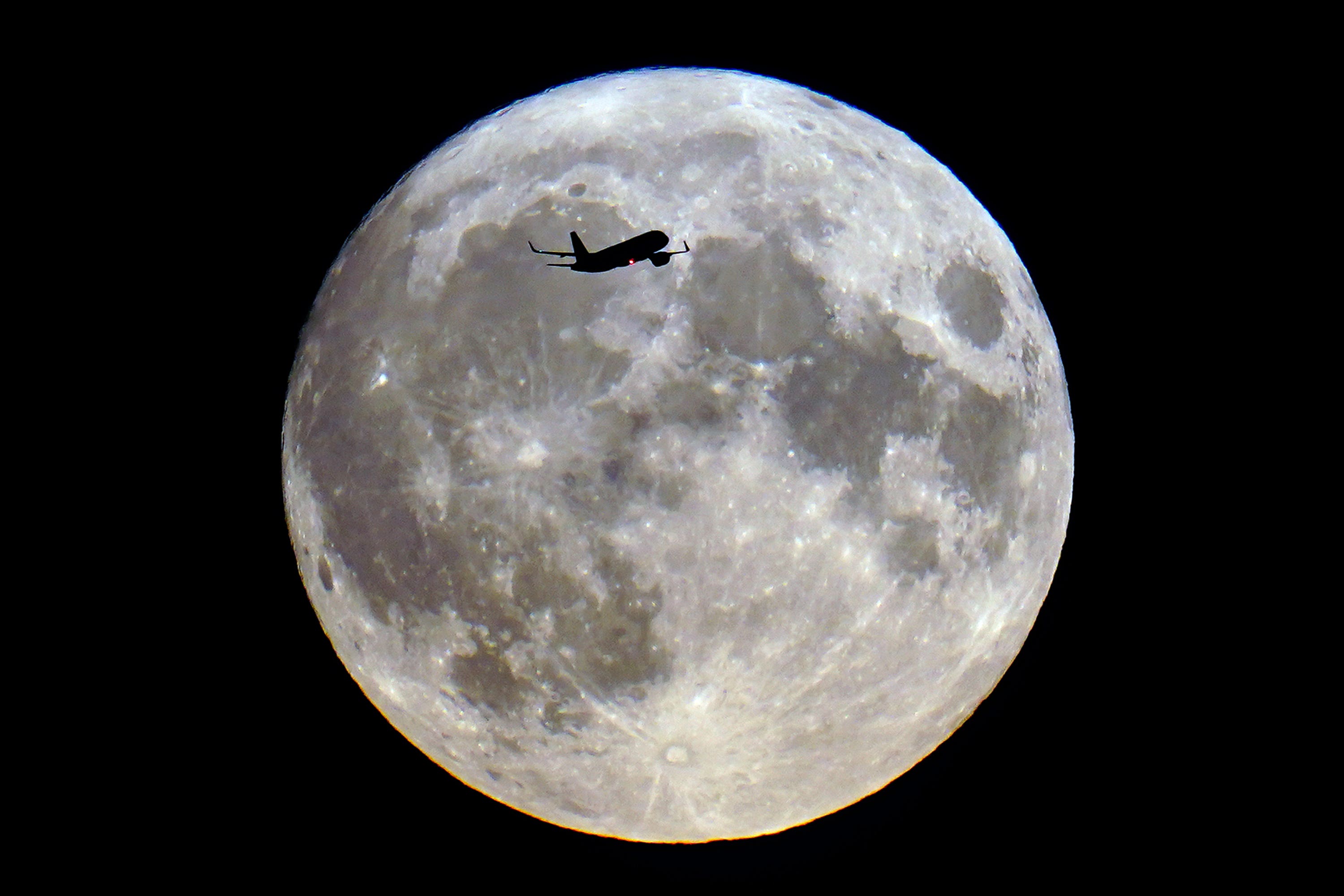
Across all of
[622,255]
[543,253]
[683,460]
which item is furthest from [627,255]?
[683,460]

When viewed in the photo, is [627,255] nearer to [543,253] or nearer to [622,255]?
[622,255]

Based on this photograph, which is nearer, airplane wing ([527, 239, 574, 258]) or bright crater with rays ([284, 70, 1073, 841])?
bright crater with rays ([284, 70, 1073, 841])

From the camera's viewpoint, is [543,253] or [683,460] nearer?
[683,460]

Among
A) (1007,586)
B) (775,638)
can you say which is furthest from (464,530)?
(1007,586)

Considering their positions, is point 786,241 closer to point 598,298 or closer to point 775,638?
point 598,298

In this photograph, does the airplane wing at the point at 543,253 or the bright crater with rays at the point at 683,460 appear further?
the airplane wing at the point at 543,253
